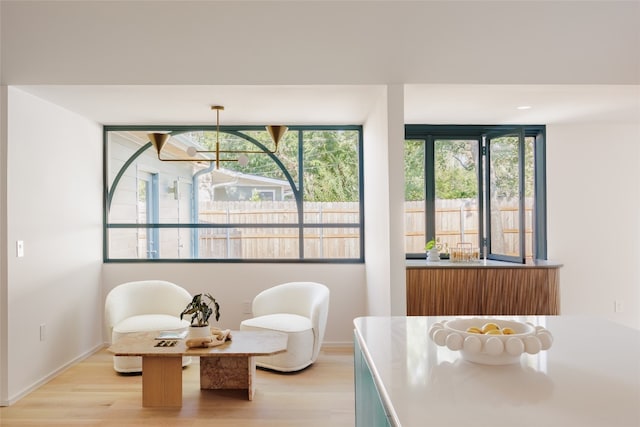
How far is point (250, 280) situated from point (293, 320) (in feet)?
3.24

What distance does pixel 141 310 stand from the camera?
461 centimetres

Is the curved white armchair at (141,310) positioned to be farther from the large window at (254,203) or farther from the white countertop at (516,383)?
the white countertop at (516,383)

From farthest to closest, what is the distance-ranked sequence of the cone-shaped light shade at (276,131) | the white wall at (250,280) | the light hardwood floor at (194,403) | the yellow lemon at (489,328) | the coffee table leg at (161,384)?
the white wall at (250,280) → the cone-shaped light shade at (276,131) → the coffee table leg at (161,384) → the light hardwood floor at (194,403) → the yellow lemon at (489,328)

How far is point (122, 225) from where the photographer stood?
206 inches

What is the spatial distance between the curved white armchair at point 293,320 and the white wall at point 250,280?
35 centimetres

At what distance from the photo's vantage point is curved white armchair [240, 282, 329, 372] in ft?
13.5

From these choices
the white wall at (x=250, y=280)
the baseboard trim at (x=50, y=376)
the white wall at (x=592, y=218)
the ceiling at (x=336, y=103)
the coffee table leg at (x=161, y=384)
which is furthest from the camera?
the white wall at (x=592, y=218)

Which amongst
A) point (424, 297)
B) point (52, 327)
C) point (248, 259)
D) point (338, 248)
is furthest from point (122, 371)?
point (424, 297)

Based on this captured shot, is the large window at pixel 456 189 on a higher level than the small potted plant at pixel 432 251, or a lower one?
higher

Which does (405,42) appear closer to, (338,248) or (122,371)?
(338,248)

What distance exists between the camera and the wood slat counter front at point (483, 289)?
4.54 metres

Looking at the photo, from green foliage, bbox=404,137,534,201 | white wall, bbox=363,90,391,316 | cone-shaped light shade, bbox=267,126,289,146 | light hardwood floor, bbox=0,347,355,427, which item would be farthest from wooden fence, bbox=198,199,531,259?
light hardwood floor, bbox=0,347,355,427

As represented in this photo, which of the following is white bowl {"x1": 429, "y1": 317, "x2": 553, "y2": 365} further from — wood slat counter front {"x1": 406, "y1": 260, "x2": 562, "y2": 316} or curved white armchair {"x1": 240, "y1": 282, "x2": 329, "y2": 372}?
wood slat counter front {"x1": 406, "y1": 260, "x2": 562, "y2": 316}

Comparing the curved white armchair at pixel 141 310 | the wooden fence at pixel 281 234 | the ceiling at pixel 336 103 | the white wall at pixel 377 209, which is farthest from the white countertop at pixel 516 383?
the wooden fence at pixel 281 234
